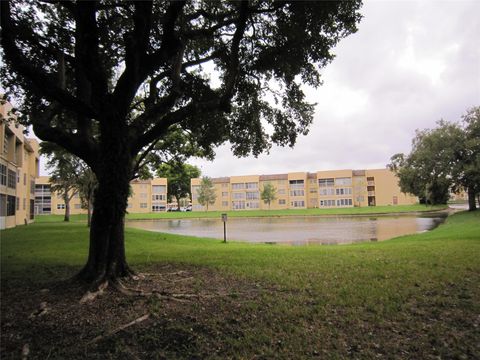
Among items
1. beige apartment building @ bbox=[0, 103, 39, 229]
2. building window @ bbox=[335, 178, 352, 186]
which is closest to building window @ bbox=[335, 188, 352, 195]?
building window @ bbox=[335, 178, 352, 186]

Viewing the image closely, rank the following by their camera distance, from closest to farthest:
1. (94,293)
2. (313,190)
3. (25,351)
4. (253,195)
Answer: (25,351), (94,293), (313,190), (253,195)

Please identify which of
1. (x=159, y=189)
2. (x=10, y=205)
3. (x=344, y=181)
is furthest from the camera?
(x=159, y=189)

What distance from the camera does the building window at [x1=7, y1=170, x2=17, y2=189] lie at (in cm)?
2928

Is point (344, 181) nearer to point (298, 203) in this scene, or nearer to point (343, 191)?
point (343, 191)

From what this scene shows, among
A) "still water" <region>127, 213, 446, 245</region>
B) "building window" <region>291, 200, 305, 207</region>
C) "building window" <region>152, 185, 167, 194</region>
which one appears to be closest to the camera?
"still water" <region>127, 213, 446, 245</region>

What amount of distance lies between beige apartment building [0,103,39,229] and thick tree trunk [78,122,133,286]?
19.7 meters

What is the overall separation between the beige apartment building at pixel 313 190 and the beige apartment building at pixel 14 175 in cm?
5374

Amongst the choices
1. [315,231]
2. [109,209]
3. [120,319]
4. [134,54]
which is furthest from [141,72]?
[315,231]

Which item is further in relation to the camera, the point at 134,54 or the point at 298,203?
the point at 298,203

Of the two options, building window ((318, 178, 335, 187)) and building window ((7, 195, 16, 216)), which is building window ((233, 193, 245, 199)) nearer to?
building window ((318, 178, 335, 187))

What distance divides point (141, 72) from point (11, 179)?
1141 inches

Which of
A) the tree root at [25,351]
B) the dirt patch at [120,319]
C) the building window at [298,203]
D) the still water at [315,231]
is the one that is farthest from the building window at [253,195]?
the tree root at [25,351]

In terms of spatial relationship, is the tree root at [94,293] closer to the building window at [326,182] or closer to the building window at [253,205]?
the building window at [326,182]

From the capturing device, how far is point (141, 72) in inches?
285
